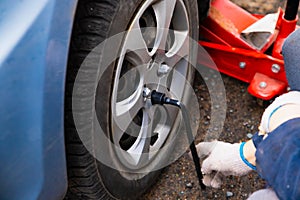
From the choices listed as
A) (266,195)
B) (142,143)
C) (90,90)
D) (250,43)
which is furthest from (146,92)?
(250,43)

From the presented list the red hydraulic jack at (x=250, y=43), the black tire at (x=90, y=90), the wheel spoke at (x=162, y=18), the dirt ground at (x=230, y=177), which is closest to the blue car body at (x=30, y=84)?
the black tire at (x=90, y=90)

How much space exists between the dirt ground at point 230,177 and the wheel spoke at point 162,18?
47 cm

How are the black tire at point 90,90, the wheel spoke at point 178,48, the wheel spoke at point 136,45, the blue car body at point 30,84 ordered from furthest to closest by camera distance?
the wheel spoke at point 178,48 → the wheel spoke at point 136,45 → the black tire at point 90,90 → the blue car body at point 30,84

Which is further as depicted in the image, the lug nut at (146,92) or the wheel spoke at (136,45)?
the lug nut at (146,92)

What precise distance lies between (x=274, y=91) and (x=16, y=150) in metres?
1.08

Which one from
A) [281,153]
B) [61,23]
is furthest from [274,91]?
[61,23]

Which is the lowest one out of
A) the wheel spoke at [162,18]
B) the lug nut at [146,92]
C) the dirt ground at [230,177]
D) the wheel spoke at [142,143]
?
the dirt ground at [230,177]

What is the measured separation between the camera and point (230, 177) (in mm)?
1615

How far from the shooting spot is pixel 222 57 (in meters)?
1.88

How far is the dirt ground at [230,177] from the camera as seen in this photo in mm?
1578

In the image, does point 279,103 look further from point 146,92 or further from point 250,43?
point 250,43

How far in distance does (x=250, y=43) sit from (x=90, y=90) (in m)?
0.95

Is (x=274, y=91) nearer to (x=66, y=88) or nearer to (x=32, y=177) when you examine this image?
(x=66, y=88)

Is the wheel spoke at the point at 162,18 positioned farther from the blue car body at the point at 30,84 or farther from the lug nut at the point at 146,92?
the blue car body at the point at 30,84
